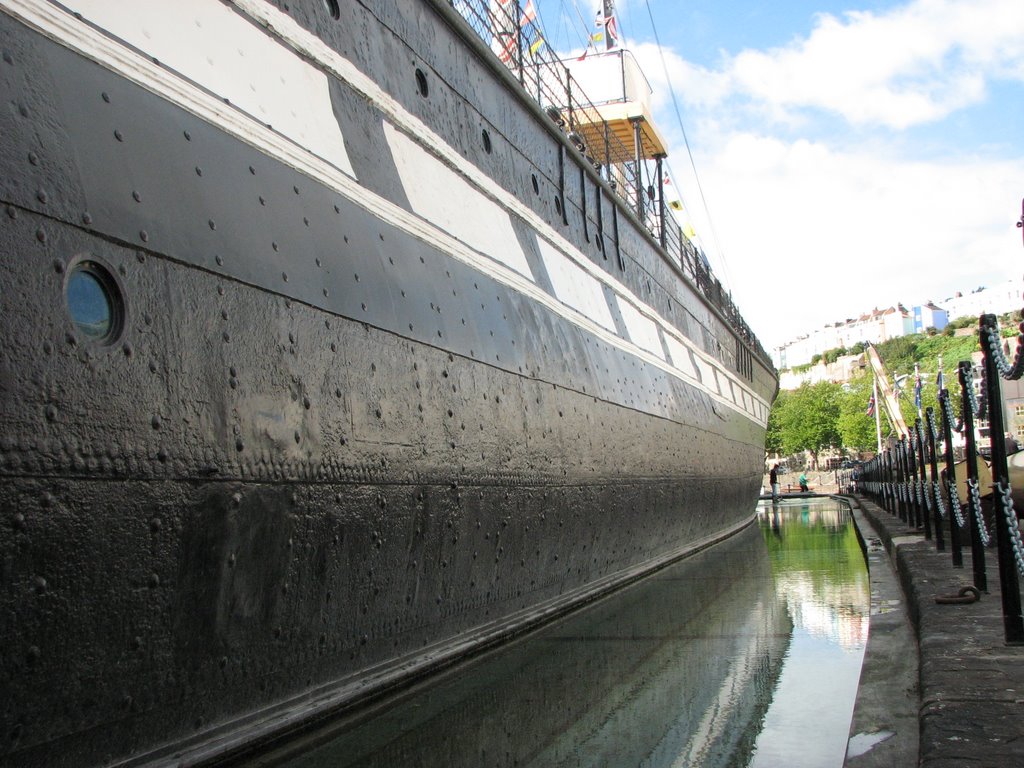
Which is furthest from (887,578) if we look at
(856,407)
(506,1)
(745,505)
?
(856,407)

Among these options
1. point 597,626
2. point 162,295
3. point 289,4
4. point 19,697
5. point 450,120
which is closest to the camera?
point 19,697

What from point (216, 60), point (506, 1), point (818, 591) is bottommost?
point (818, 591)

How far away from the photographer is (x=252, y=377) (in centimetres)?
341

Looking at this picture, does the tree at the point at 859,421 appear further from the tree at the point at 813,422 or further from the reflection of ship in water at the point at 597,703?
the reflection of ship in water at the point at 597,703

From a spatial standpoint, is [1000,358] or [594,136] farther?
[594,136]

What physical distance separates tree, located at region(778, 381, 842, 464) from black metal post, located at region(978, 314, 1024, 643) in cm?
9814

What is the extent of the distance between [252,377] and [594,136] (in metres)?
13.9

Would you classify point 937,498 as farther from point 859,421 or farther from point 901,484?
point 859,421

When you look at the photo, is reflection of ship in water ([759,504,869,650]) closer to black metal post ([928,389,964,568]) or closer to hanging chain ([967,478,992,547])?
black metal post ([928,389,964,568])

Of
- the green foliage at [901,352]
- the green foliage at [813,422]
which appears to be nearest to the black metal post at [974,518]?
the green foliage at [813,422]

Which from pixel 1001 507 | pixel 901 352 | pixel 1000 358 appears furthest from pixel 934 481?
pixel 901 352

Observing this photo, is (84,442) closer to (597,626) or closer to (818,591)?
(597,626)

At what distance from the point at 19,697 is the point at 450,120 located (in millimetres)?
4484

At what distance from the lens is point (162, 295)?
3047 mm
